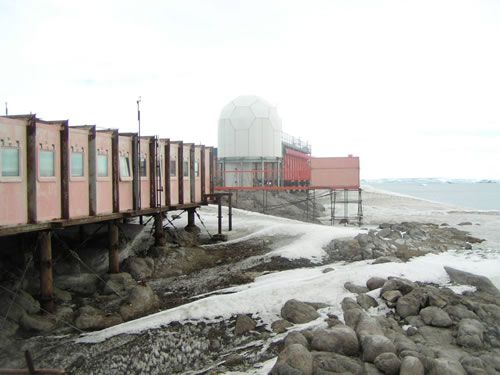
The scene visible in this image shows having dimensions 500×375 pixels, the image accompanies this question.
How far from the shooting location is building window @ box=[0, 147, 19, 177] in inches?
475

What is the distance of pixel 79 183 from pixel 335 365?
32.6 feet

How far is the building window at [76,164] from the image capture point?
576 inches

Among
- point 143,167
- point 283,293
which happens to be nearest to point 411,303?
point 283,293

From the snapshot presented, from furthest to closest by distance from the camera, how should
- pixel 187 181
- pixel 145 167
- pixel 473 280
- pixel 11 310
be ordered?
pixel 187 181, pixel 145 167, pixel 473 280, pixel 11 310

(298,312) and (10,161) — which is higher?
(10,161)

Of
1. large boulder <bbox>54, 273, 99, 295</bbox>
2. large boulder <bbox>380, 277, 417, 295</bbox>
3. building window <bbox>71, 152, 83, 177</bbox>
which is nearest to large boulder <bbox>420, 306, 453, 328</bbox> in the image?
large boulder <bbox>380, 277, 417, 295</bbox>

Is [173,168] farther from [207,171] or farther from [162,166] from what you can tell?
[207,171]

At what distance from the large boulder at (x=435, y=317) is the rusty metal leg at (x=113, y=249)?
10.2m

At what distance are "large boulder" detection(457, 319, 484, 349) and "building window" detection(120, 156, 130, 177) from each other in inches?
480

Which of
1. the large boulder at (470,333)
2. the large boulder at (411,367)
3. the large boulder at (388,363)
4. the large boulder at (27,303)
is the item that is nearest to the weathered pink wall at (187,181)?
the large boulder at (27,303)

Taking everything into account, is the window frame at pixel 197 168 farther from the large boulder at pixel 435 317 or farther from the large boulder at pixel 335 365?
the large boulder at pixel 335 365

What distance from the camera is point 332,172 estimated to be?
32.5 m

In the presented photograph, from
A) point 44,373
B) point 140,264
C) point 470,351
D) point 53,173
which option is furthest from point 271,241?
point 44,373

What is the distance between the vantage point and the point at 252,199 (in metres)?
40.7
